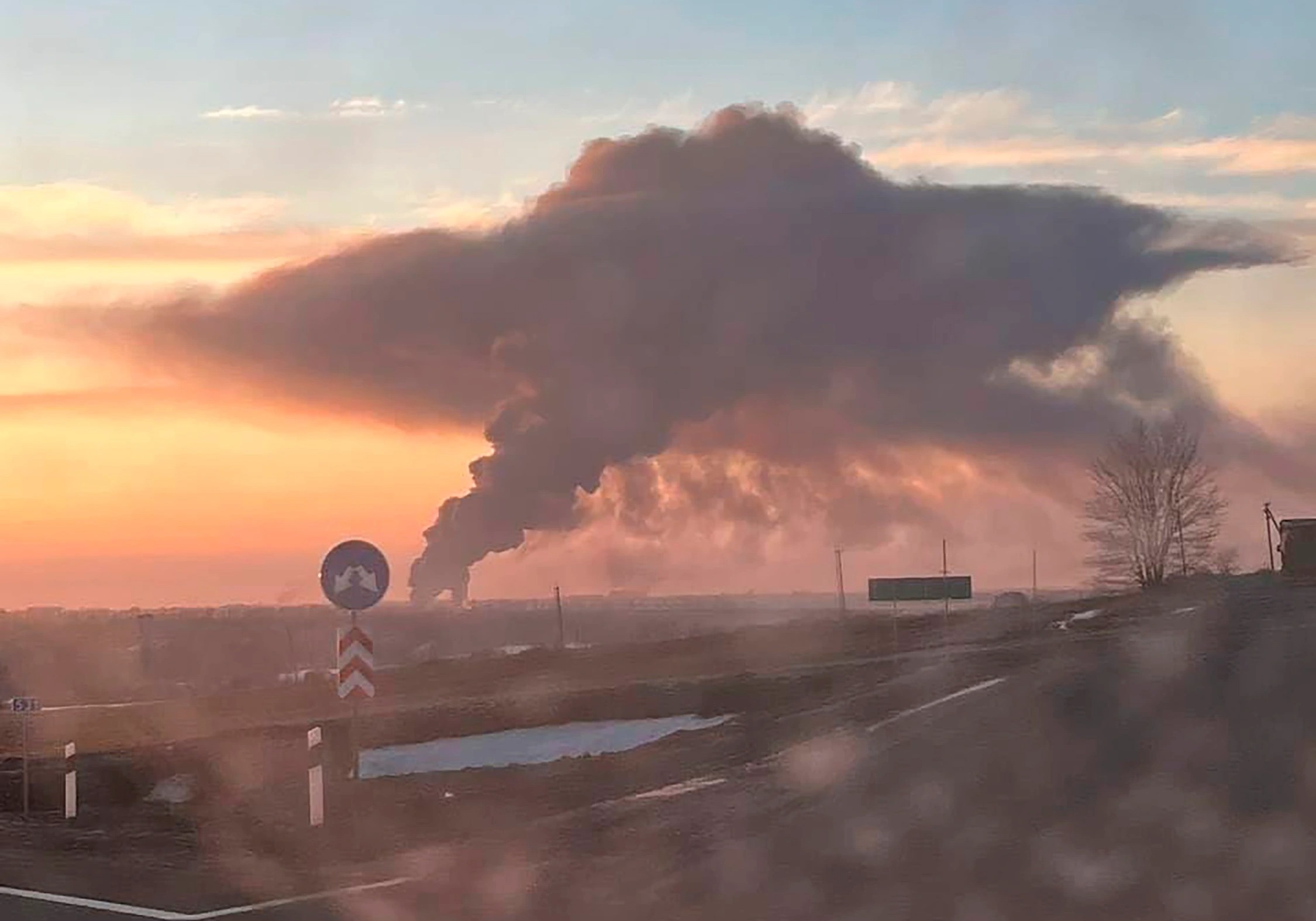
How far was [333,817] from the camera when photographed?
17.2 meters

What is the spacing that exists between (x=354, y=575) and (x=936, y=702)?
28.7ft

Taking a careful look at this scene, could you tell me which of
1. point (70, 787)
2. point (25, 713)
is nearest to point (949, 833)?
point (70, 787)

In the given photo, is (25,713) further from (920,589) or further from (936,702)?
(920,589)

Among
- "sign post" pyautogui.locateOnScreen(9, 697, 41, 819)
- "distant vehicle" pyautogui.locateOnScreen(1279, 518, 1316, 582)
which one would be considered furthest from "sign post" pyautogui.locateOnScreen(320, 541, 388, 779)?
"distant vehicle" pyautogui.locateOnScreen(1279, 518, 1316, 582)

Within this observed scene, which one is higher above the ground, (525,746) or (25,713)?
Answer: (25,713)

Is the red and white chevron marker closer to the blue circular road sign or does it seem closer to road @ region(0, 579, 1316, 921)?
the blue circular road sign

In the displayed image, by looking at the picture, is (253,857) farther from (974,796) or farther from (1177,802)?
(1177,802)

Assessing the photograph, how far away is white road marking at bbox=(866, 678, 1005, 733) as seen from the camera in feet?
69.8

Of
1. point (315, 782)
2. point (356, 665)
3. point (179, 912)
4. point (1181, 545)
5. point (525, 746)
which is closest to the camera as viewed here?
point (179, 912)

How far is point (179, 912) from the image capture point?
12.0 m

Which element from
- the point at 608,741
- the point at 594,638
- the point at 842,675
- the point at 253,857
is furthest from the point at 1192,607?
the point at 594,638

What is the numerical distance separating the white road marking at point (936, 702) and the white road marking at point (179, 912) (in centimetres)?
929

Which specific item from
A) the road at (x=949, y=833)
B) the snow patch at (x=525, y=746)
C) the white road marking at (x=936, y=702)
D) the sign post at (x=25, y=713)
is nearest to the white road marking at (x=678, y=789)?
the road at (x=949, y=833)

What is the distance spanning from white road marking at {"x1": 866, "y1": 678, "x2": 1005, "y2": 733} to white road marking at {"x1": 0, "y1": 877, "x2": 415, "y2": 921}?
30.5 feet
